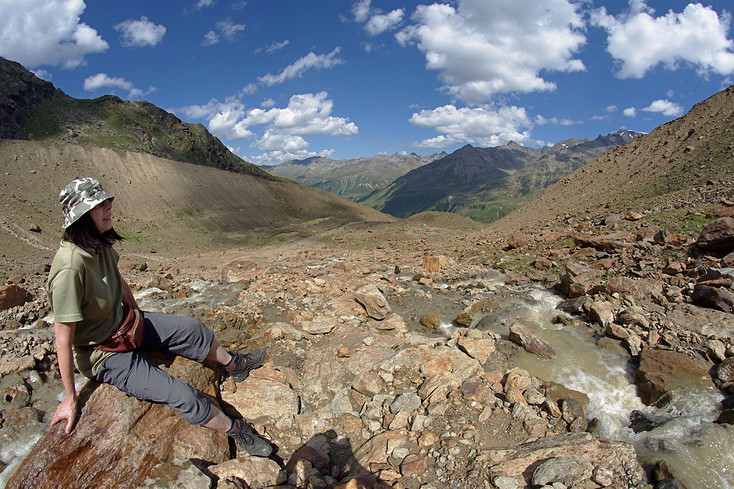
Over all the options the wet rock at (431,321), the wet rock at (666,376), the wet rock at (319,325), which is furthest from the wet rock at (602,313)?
the wet rock at (319,325)

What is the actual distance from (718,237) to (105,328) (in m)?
15.9

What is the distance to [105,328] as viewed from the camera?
4.44 meters

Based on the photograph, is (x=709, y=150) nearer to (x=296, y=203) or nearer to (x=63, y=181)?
(x=296, y=203)

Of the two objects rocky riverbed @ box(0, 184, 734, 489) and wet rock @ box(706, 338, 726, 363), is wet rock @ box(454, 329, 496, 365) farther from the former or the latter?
wet rock @ box(706, 338, 726, 363)

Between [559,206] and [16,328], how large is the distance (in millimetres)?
32373

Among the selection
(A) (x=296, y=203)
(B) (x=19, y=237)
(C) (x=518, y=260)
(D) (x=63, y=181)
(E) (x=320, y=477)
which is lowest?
(E) (x=320, y=477)

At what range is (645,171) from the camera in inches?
1067

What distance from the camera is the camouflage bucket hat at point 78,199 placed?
396cm

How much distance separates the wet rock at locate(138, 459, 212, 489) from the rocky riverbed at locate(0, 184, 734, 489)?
23 millimetres

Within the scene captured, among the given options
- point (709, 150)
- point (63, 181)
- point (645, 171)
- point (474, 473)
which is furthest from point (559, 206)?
point (63, 181)

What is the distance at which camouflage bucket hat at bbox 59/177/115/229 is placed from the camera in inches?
156

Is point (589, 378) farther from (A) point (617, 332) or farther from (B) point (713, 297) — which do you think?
(B) point (713, 297)

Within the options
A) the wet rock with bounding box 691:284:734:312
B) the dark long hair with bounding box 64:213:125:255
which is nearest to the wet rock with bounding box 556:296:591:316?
the wet rock with bounding box 691:284:734:312

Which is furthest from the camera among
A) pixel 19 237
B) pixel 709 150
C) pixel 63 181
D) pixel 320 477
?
pixel 63 181
